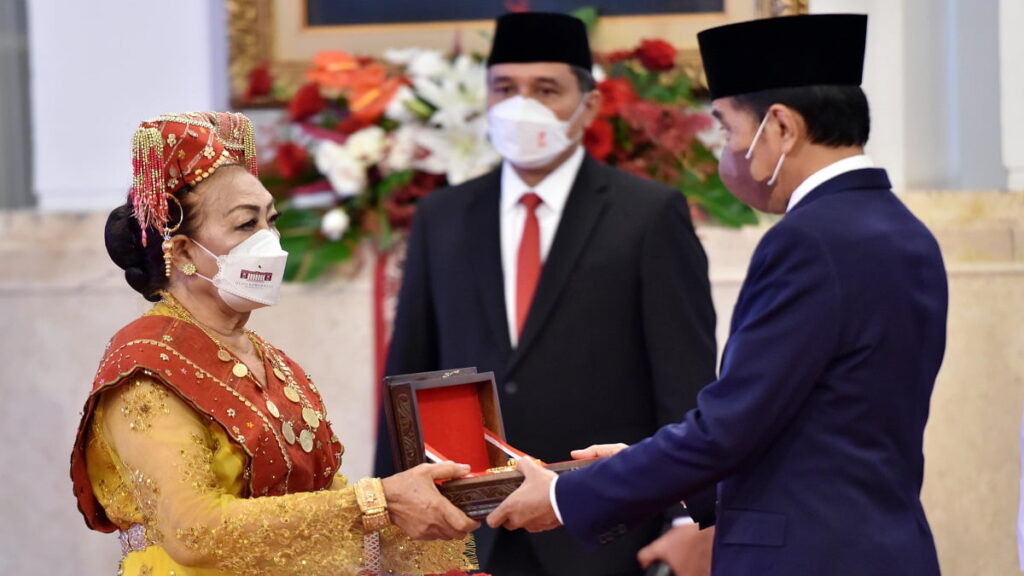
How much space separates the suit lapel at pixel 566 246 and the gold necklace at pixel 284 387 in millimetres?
891

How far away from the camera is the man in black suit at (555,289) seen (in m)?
3.54

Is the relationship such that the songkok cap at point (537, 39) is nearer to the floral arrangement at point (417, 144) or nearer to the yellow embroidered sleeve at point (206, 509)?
the floral arrangement at point (417, 144)

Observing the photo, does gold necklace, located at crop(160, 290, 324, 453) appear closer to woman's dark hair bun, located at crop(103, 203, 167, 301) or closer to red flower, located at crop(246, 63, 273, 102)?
woman's dark hair bun, located at crop(103, 203, 167, 301)

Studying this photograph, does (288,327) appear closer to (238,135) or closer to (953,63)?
(238,135)

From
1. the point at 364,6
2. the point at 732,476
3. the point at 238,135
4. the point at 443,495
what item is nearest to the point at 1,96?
the point at 364,6

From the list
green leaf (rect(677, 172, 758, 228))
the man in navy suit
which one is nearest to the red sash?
the man in navy suit

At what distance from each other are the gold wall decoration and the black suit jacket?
117 centimetres

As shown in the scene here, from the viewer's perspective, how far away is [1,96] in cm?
525

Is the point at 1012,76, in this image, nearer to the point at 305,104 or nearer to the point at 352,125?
the point at 352,125

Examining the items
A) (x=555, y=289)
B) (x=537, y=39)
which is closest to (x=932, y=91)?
(x=537, y=39)

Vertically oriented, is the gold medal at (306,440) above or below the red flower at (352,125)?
below

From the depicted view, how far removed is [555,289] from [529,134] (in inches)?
17.4

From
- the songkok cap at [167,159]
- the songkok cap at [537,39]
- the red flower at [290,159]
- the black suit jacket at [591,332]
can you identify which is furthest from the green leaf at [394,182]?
the songkok cap at [167,159]

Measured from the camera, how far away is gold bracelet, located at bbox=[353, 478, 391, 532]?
2590mm
